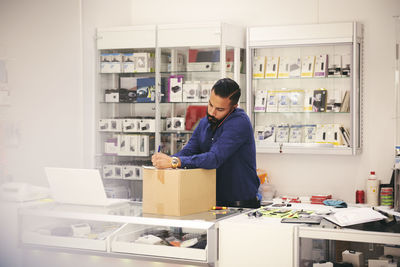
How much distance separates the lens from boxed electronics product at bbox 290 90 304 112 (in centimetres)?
533

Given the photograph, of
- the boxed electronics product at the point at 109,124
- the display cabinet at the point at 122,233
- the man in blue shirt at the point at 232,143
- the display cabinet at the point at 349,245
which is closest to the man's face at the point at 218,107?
the man in blue shirt at the point at 232,143

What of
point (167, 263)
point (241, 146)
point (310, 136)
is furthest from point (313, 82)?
point (167, 263)

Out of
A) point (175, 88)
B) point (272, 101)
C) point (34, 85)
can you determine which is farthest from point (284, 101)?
point (34, 85)

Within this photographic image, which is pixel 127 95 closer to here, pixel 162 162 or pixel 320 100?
pixel 320 100

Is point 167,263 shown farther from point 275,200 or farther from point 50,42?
point 275,200

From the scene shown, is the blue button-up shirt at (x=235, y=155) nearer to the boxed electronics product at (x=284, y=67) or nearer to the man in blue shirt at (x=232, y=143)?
the man in blue shirt at (x=232, y=143)

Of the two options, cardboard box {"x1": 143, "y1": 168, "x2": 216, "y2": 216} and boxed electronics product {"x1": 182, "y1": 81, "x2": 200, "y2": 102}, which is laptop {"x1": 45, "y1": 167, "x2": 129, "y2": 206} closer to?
cardboard box {"x1": 143, "y1": 168, "x2": 216, "y2": 216}

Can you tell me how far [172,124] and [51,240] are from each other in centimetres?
283

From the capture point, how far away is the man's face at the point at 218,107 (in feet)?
11.0

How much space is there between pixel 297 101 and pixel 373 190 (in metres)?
1.17

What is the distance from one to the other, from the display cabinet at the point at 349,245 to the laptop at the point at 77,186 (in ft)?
3.96

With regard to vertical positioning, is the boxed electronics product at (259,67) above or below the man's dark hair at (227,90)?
above

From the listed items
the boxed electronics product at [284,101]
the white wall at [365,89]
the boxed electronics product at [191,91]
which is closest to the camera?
the white wall at [365,89]

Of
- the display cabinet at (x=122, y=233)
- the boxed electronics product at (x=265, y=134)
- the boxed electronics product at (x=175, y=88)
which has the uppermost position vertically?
the boxed electronics product at (x=175, y=88)
